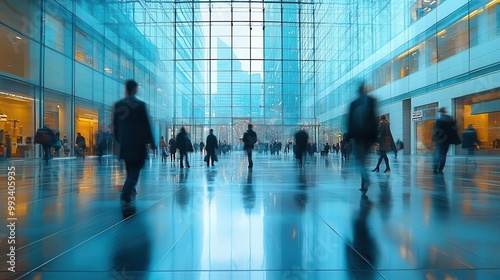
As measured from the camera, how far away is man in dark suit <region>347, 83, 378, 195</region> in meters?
6.84

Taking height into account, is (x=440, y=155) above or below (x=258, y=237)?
above

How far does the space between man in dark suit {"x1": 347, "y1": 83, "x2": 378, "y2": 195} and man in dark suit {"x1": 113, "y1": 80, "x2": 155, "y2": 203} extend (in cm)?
362

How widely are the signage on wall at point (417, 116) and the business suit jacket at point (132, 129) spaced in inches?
1177

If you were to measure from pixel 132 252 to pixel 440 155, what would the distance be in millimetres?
11068

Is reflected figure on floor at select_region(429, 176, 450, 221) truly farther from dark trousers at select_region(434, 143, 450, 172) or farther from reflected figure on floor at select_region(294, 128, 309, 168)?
reflected figure on floor at select_region(294, 128, 309, 168)

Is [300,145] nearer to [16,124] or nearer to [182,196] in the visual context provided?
[182,196]

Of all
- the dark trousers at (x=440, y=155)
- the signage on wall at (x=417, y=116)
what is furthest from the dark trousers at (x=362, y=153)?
the signage on wall at (x=417, y=116)

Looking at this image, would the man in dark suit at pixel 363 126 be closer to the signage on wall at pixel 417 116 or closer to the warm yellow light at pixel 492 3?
the warm yellow light at pixel 492 3

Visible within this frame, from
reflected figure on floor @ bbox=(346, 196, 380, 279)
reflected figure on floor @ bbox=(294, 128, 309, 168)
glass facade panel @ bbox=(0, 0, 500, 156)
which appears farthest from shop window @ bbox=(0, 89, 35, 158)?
reflected figure on floor @ bbox=(346, 196, 380, 279)

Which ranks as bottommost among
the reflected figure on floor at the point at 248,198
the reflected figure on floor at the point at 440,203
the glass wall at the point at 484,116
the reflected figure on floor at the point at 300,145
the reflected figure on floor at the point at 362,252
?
the reflected figure on floor at the point at 362,252

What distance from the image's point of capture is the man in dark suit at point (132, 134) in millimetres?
6098

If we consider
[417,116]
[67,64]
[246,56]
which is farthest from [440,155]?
[246,56]

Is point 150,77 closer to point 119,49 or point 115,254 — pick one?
point 119,49

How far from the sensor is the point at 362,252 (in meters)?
3.27
